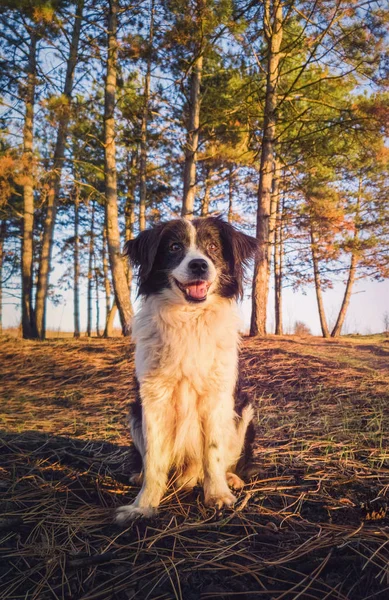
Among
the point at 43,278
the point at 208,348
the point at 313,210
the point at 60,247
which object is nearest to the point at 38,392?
the point at 208,348

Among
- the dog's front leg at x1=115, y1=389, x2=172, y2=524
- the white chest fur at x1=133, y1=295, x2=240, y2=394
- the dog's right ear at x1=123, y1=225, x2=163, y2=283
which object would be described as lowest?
the dog's front leg at x1=115, y1=389, x2=172, y2=524

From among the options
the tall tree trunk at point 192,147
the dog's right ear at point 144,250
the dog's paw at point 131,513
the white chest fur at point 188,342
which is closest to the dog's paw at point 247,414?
the white chest fur at point 188,342

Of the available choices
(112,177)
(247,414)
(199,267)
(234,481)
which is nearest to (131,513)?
(234,481)

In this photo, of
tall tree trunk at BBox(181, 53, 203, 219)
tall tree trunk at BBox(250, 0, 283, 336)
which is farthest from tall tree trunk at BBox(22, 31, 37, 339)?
tall tree trunk at BBox(250, 0, 283, 336)

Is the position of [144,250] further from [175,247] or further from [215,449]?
[215,449]

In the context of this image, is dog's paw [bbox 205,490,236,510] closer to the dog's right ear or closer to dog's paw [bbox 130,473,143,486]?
dog's paw [bbox 130,473,143,486]

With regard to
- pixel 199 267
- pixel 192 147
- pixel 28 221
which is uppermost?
pixel 192 147

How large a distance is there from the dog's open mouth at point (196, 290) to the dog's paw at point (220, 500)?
1211 mm

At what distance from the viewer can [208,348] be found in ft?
8.26

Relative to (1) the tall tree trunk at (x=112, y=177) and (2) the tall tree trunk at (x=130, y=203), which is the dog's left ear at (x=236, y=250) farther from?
(2) the tall tree trunk at (x=130, y=203)

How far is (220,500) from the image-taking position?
2.30 meters

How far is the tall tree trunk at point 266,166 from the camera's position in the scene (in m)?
9.16

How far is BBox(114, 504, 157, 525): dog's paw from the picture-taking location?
6.84 ft

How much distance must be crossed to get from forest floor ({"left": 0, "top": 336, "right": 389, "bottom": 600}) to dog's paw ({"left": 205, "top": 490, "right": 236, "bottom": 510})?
0.20 ft
